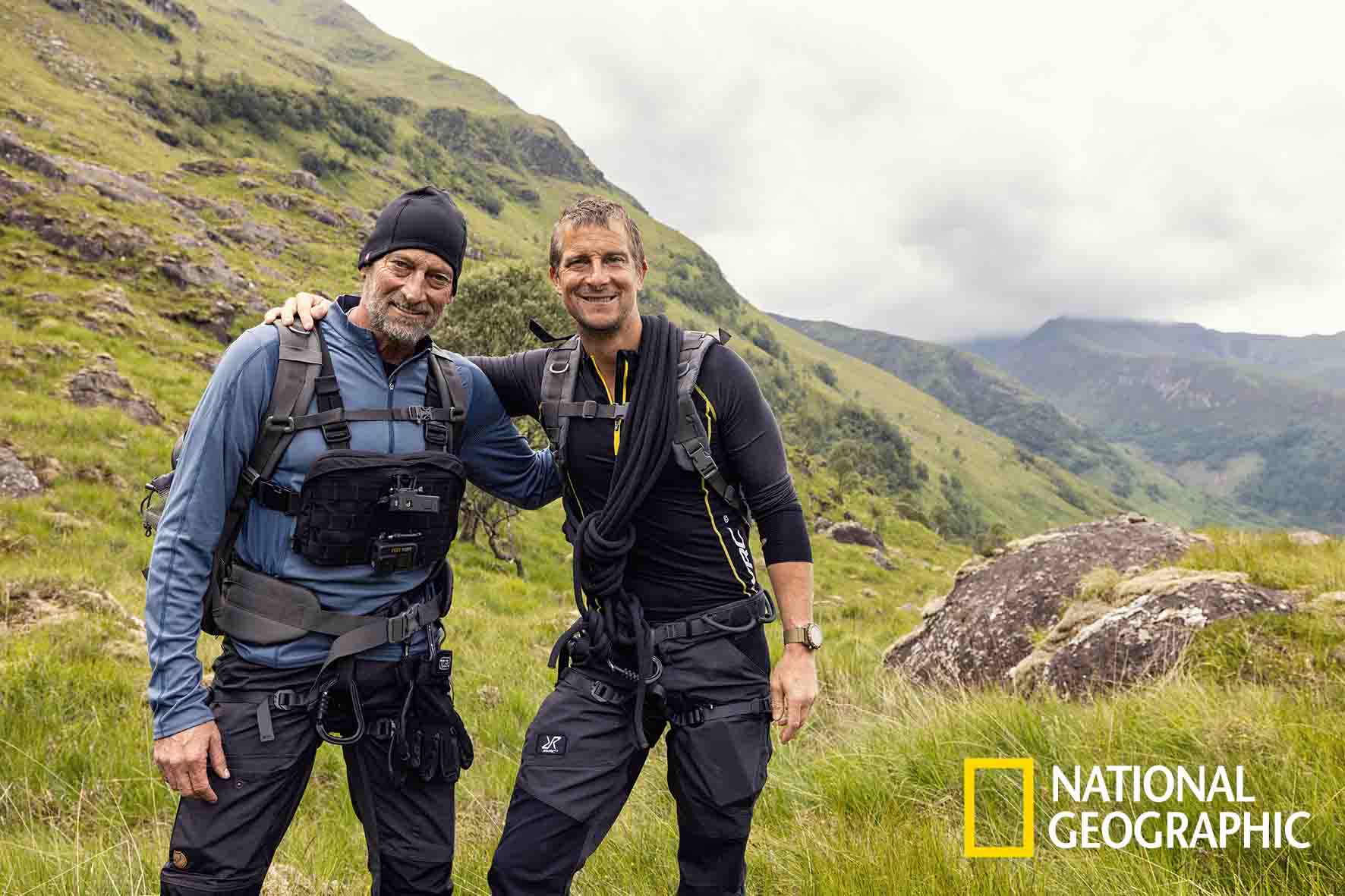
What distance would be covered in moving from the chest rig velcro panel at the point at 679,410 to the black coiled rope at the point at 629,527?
0.07 meters

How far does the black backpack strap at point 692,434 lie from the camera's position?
3.25m

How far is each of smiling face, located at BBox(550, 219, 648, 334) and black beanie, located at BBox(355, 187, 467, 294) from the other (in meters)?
0.57

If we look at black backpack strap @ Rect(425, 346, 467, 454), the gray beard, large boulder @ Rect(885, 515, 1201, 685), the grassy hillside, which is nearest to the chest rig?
black backpack strap @ Rect(425, 346, 467, 454)

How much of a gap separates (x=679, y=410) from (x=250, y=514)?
6.57 ft

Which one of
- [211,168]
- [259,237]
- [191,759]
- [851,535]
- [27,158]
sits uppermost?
[211,168]

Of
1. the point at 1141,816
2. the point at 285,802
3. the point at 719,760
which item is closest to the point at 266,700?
the point at 285,802

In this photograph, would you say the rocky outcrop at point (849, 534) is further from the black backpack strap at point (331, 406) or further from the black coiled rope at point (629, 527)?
the black backpack strap at point (331, 406)

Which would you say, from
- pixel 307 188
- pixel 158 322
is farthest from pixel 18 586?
pixel 307 188

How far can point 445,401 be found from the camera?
3.46 meters

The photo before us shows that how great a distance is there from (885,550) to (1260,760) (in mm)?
55117

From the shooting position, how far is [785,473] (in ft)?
11.6

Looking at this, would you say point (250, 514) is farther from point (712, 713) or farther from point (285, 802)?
point (712, 713)

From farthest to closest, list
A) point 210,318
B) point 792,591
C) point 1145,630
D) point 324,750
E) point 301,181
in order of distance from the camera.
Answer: point 301,181, point 210,318, point 324,750, point 1145,630, point 792,591

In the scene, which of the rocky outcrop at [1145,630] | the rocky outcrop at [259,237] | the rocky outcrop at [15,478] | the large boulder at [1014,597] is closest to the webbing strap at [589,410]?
the rocky outcrop at [1145,630]
